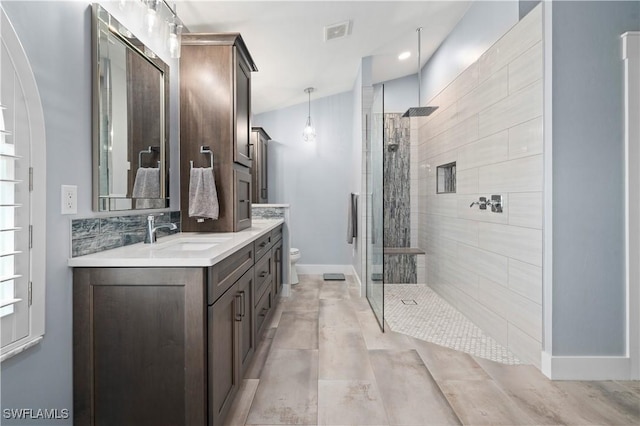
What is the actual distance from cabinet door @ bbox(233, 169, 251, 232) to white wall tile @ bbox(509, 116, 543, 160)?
1.95m

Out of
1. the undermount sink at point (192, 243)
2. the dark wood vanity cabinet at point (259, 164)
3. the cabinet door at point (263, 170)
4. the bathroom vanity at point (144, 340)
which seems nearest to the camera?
the bathroom vanity at point (144, 340)

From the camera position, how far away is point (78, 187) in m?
1.43

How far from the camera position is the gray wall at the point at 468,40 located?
8.08ft

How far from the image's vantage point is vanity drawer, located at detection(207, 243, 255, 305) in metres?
1.36

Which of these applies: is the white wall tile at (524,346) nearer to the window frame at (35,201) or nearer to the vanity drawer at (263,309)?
the vanity drawer at (263,309)

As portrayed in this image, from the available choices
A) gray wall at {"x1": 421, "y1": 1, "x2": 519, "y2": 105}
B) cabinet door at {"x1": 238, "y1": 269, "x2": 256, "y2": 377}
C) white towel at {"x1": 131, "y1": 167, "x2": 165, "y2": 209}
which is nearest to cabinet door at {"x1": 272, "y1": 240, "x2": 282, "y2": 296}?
cabinet door at {"x1": 238, "y1": 269, "x2": 256, "y2": 377}

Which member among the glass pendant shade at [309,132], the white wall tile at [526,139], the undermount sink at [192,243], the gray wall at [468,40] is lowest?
the undermount sink at [192,243]

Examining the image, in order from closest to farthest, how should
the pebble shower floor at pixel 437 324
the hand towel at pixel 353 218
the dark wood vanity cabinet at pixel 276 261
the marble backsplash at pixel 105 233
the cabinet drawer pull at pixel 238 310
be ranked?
1. the marble backsplash at pixel 105 233
2. the cabinet drawer pull at pixel 238 310
3. the pebble shower floor at pixel 437 324
4. the dark wood vanity cabinet at pixel 276 261
5. the hand towel at pixel 353 218

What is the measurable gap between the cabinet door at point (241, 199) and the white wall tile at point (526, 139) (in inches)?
76.9

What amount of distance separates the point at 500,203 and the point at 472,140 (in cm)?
74

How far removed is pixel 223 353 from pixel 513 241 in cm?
197

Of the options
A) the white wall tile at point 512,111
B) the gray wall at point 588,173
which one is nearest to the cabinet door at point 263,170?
the white wall tile at point 512,111

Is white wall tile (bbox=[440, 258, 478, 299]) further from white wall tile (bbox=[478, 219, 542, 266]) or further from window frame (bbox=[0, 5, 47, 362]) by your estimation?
window frame (bbox=[0, 5, 47, 362])

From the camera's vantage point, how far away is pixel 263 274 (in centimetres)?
252
